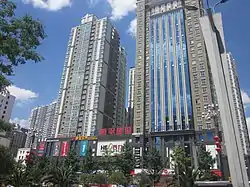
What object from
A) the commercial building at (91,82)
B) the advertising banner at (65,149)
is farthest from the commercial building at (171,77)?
the advertising banner at (65,149)

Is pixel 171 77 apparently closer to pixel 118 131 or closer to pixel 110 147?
pixel 118 131

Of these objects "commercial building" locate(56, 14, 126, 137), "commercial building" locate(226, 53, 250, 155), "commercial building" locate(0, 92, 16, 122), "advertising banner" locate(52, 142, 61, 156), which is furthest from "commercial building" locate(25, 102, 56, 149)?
"commercial building" locate(226, 53, 250, 155)

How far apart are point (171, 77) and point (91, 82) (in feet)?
109

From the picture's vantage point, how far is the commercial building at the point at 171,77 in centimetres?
6134

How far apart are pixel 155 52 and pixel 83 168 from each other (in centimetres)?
Result: 4106

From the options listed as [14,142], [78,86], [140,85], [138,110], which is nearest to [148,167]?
[138,110]

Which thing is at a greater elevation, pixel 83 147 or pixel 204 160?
pixel 83 147

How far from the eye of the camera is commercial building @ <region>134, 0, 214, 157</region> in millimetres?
61344

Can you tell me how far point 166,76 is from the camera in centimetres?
6931

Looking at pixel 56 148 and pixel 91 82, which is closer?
pixel 56 148

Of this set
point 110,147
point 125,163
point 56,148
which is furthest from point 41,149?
point 125,163

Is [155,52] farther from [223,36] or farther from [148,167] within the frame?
[223,36]

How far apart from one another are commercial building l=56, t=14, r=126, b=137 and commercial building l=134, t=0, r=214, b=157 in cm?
1906

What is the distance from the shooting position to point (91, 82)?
88875mm
